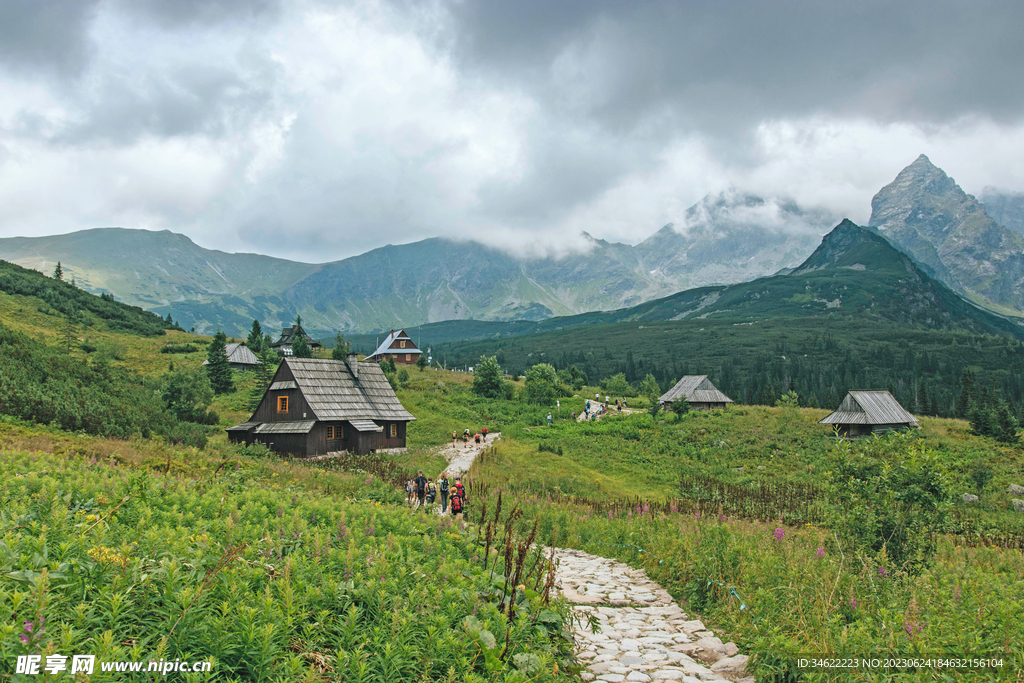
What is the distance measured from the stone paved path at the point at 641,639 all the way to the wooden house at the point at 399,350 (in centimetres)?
9456

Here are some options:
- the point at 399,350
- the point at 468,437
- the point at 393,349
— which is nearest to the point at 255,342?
the point at 393,349

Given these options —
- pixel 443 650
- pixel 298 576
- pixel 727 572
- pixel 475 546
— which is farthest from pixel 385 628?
pixel 727 572

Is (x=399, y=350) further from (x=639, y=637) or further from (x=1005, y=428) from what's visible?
(x=639, y=637)

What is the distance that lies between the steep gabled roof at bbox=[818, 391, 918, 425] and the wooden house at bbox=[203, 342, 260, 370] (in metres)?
65.1

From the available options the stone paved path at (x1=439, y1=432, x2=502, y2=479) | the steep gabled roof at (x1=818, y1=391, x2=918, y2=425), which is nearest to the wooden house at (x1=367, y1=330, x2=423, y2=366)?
the stone paved path at (x1=439, y1=432, x2=502, y2=479)

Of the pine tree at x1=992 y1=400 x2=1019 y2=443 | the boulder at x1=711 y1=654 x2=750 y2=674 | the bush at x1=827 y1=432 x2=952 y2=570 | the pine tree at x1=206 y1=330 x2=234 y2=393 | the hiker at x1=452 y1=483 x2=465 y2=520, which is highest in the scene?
the pine tree at x1=206 y1=330 x2=234 y2=393

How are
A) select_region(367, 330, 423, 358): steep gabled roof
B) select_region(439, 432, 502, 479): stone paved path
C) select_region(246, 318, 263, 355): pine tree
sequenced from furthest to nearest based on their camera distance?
select_region(367, 330, 423, 358): steep gabled roof → select_region(246, 318, 263, 355): pine tree → select_region(439, 432, 502, 479): stone paved path

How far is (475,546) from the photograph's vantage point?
859cm

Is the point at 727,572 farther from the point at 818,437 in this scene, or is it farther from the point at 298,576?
the point at 818,437

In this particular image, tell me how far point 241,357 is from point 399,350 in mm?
36098

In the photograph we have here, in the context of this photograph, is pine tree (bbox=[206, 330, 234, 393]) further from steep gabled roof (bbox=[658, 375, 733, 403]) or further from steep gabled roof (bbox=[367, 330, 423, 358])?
steep gabled roof (bbox=[658, 375, 733, 403])

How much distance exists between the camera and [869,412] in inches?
2041

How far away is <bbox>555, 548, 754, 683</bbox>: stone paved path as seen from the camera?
22.5 feet

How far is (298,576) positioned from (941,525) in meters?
10.7
